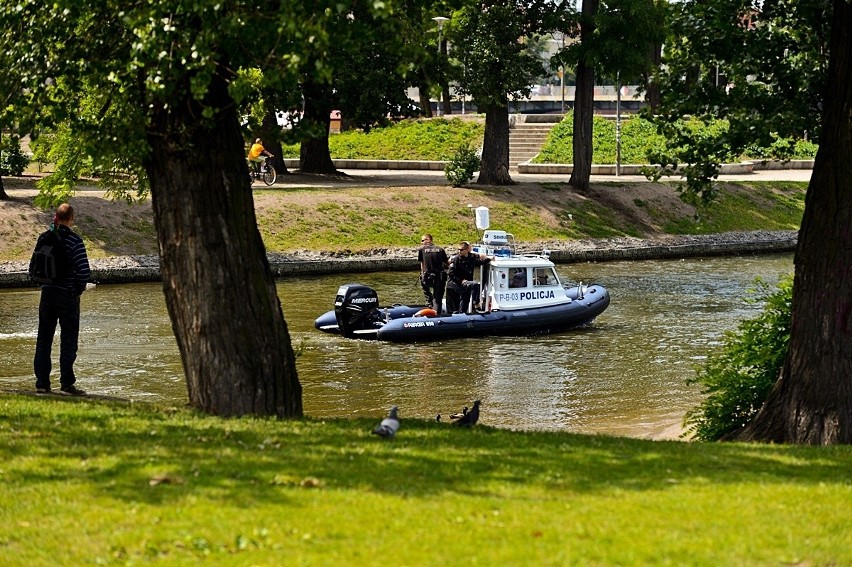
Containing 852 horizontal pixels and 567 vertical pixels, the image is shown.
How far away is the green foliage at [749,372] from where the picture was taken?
1512 centimetres

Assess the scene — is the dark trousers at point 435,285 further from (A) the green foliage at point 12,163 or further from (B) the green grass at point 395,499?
(A) the green foliage at point 12,163

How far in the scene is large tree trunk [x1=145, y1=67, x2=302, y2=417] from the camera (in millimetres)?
11969

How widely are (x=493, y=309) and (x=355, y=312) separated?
315cm

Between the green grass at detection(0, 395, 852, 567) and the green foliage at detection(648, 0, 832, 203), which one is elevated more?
the green foliage at detection(648, 0, 832, 203)

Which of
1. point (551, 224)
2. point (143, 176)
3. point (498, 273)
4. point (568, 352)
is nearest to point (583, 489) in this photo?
point (143, 176)

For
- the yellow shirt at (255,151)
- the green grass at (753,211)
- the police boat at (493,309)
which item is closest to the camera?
the police boat at (493,309)

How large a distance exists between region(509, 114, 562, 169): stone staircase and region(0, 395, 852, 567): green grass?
48301 mm

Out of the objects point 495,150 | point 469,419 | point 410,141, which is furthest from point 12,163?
point 469,419

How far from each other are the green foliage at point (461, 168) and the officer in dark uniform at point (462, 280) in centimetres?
1764

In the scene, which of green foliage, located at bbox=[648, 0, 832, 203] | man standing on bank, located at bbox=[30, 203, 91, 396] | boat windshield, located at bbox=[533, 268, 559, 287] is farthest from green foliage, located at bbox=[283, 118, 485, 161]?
man standing on bank, located at bbox=[30, 203, 91, 396]

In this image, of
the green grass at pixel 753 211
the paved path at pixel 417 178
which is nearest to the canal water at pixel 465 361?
the green grass at pixel 753 211

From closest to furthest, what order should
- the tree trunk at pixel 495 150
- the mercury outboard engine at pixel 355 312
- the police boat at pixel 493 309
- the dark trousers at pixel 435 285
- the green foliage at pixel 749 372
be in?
the green foliage at pixel 749 372 → the mercury outboard engine at pixel 355 312 → the police boat at pixel 493 309 → the dark trousers at pixel 435 285 → the tree trunk at pixel 495 150

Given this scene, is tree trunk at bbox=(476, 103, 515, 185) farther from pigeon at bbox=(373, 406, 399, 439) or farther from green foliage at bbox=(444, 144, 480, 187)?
pigeon at bbox=(373, 406, 399, 439)

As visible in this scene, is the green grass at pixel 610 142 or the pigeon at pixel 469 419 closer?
the pigeon at pixel 469 419
